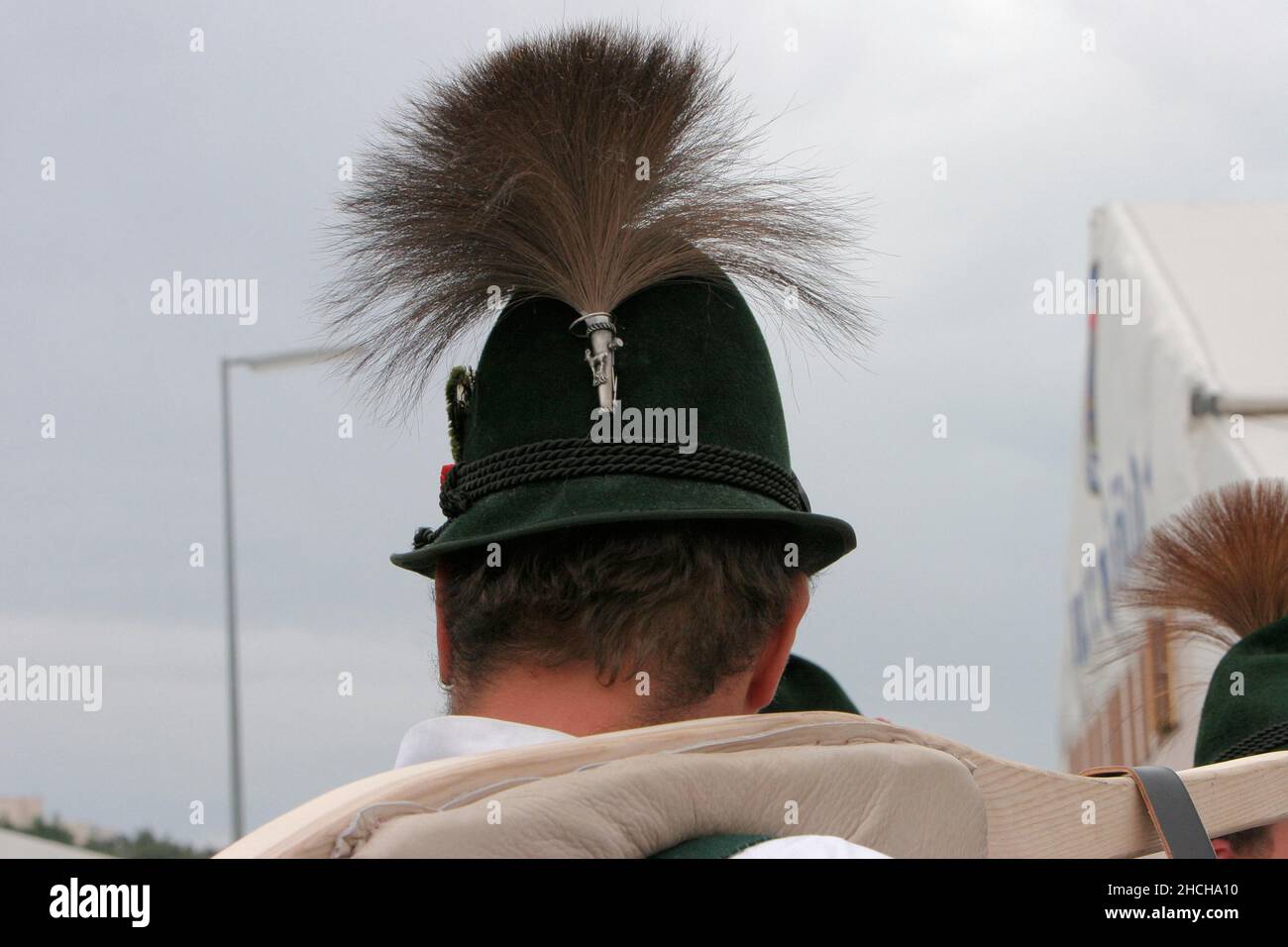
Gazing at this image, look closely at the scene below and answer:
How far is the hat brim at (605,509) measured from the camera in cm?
173

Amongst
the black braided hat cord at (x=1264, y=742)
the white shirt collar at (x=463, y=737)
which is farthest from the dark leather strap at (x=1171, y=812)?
the black braided hat cord at (x=1264, y=742)

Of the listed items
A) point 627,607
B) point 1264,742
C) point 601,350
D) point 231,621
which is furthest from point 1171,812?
point 231,621

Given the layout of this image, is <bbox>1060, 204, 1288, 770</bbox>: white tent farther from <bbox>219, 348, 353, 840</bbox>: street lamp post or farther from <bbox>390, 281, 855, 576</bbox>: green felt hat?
<bbox>219, 348, 353, 840</bbox>: street lamp post

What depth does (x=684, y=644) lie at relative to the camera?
1.76m

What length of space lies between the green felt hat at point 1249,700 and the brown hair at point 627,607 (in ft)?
7.47

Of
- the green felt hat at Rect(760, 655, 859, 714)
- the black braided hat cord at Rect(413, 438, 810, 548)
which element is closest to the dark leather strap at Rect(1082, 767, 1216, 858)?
the green felt hat at Rect(760, 655, 859, 714)

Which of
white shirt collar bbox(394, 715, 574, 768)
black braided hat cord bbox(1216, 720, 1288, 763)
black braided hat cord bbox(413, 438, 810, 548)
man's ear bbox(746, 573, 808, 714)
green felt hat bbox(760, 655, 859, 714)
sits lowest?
black braided hat cord bbox(1216, 720, 1288, 763)

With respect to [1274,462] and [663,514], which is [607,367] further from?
[1274,462]

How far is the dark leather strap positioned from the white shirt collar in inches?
44.9

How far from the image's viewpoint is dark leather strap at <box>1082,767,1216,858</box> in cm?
222

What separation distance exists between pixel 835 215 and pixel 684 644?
0.77 metres

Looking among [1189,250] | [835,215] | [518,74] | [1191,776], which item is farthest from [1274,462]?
[518,74]

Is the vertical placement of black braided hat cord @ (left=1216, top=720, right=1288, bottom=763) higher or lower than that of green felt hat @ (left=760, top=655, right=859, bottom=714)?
lower

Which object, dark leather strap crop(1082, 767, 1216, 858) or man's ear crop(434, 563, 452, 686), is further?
dark leather strap crop(1082, 767, 1216, 858)
